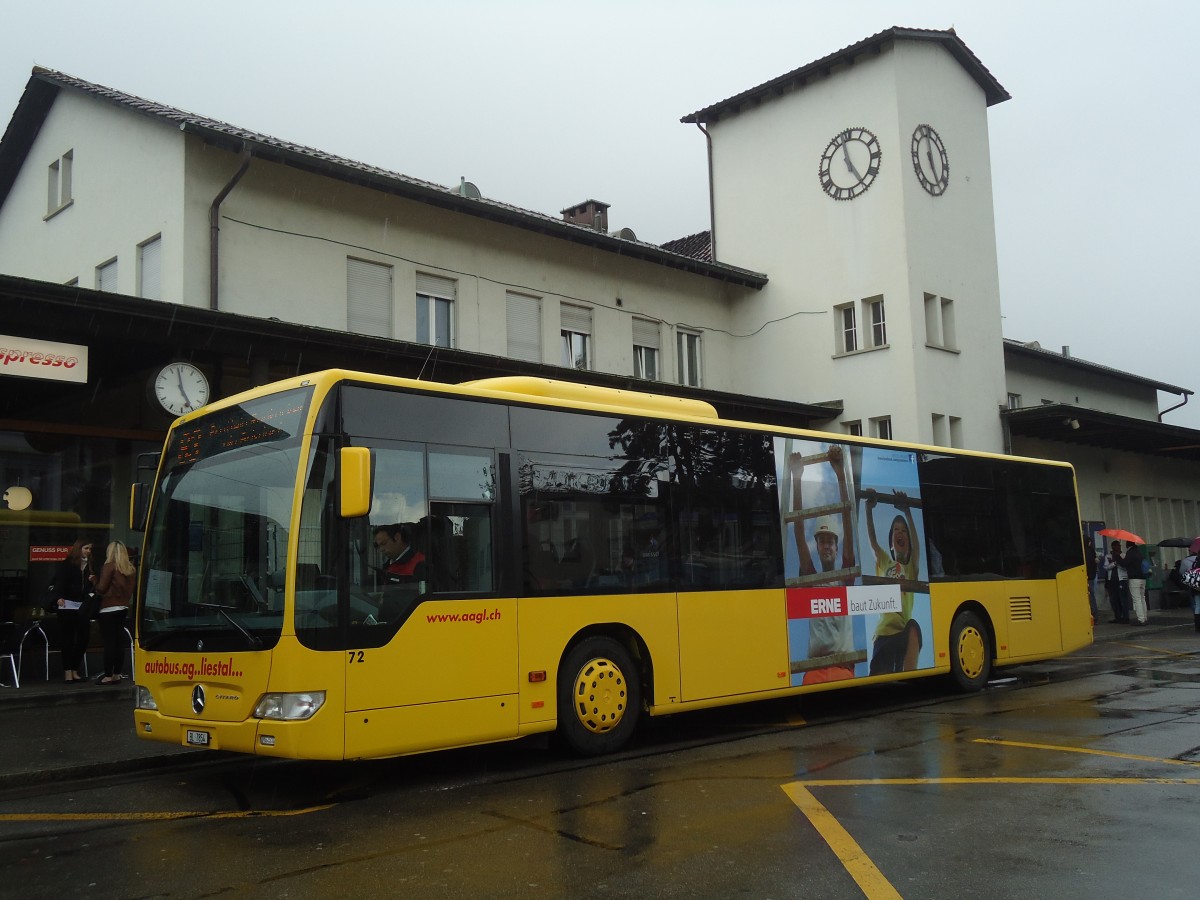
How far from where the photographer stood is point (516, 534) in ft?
28.2

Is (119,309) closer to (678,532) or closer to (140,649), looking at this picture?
(140,649)

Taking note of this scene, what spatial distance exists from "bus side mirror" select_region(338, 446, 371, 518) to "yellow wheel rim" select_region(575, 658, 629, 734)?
2706mm

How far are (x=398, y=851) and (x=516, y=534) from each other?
3069 mm

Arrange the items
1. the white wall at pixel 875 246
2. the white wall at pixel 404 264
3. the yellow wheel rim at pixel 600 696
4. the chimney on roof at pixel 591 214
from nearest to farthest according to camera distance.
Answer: the yellow wheel rim at pixel 600 696 < the white wall at pixel 404 264 < the white wall at pixel 875 246 < the chimney on roof at pixel 591 214

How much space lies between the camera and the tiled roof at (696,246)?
99.7 ft

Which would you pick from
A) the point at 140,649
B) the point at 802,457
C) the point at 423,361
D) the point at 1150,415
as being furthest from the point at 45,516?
the point at 1150,415

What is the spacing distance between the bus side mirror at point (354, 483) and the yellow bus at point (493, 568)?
0.05 ft

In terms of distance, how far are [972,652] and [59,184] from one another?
61.0 feet

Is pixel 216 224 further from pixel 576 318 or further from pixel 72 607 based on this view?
pixel 576 318

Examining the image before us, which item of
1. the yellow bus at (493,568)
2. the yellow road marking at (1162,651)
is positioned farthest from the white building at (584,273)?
the yellow road marking at (1162,651)

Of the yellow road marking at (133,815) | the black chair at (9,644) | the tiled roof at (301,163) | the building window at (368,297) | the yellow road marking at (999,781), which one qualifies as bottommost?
the yellow road marking at (999,781)

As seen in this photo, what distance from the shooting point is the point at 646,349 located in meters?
24.8

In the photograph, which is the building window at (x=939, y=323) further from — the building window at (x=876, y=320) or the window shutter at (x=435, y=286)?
the window shutter at (x=435, y=286)

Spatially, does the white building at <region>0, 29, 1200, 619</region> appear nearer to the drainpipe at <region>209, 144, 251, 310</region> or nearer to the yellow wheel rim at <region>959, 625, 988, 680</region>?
the drainpipe at <region>209, 144, 251, 310</region>
